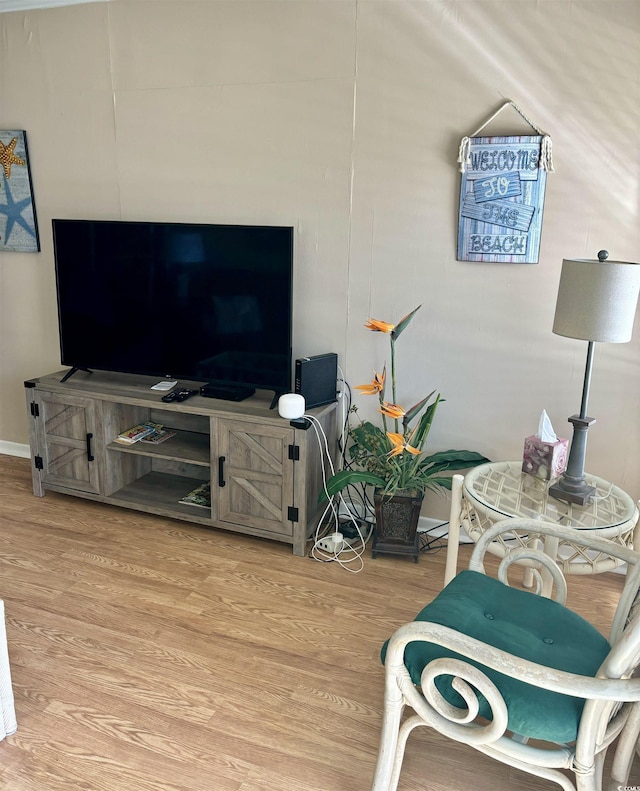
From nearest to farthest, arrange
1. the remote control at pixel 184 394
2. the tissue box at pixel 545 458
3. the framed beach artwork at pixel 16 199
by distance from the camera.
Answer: the tissue box at pixel 545 458 → the remote control at pixel 184 394 → the framed beach artwork at pixel 16 199

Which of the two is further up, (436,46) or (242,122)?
(436,46)

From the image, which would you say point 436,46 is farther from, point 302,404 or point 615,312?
point 302,404

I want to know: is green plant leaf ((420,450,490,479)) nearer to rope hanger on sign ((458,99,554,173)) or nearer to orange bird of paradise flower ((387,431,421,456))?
orange bird of paradise flower ((387,431,421,456))

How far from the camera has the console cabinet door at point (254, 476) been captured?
2746mm

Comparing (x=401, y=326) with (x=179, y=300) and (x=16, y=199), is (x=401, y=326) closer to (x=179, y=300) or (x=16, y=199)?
(x=179, y=300)

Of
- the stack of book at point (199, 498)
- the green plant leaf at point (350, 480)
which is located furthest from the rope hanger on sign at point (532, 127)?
the stack of book at point (199, 498)

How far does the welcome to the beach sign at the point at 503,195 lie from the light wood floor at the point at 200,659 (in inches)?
53.0

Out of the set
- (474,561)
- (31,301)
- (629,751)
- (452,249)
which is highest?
(452,249)

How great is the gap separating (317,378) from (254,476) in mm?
501

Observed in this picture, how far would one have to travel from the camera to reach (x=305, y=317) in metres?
3.01

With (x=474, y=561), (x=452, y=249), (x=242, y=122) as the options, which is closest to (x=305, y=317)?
(x=452, y=249)

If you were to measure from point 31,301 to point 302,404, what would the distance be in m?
1.86

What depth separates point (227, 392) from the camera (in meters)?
2.98

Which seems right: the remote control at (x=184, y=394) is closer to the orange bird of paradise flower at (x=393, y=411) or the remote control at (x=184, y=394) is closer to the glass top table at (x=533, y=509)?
the orange bird of paradise flower at (x=393, y=411)
